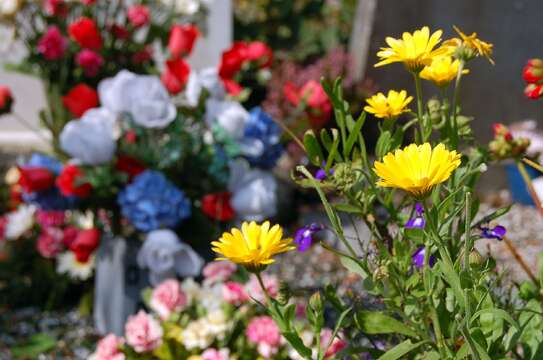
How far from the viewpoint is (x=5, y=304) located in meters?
2.98

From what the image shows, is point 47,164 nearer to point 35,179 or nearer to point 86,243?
point 35,179

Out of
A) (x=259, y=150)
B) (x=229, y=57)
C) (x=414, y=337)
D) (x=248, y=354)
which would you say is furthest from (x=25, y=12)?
(x=414, y=337)

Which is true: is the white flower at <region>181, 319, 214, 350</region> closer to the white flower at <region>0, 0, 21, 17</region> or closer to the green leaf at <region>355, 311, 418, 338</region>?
the green leaf at <region>355, 311, 418, 338</region>

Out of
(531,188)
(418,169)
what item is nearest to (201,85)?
(531,188)

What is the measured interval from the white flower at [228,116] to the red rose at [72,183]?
39 centimetres

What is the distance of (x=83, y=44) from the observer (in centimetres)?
274

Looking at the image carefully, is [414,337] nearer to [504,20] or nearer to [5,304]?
[5,304]

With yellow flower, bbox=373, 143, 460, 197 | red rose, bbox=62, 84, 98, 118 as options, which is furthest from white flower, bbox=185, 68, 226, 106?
yellow flower, bbox=373, 143, 460, 197

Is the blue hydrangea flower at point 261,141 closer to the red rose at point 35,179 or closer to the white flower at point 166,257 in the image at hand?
the white flower at point 166,257

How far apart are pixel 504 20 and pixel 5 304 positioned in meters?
2.54

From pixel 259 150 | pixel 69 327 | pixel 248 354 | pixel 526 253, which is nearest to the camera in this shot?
pixel 248 354

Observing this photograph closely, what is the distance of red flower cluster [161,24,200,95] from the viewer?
2652mm

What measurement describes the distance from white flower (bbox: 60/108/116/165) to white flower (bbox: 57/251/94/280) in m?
0.49

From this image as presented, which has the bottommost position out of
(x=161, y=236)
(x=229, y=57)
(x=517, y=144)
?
(x=161, y=236)
